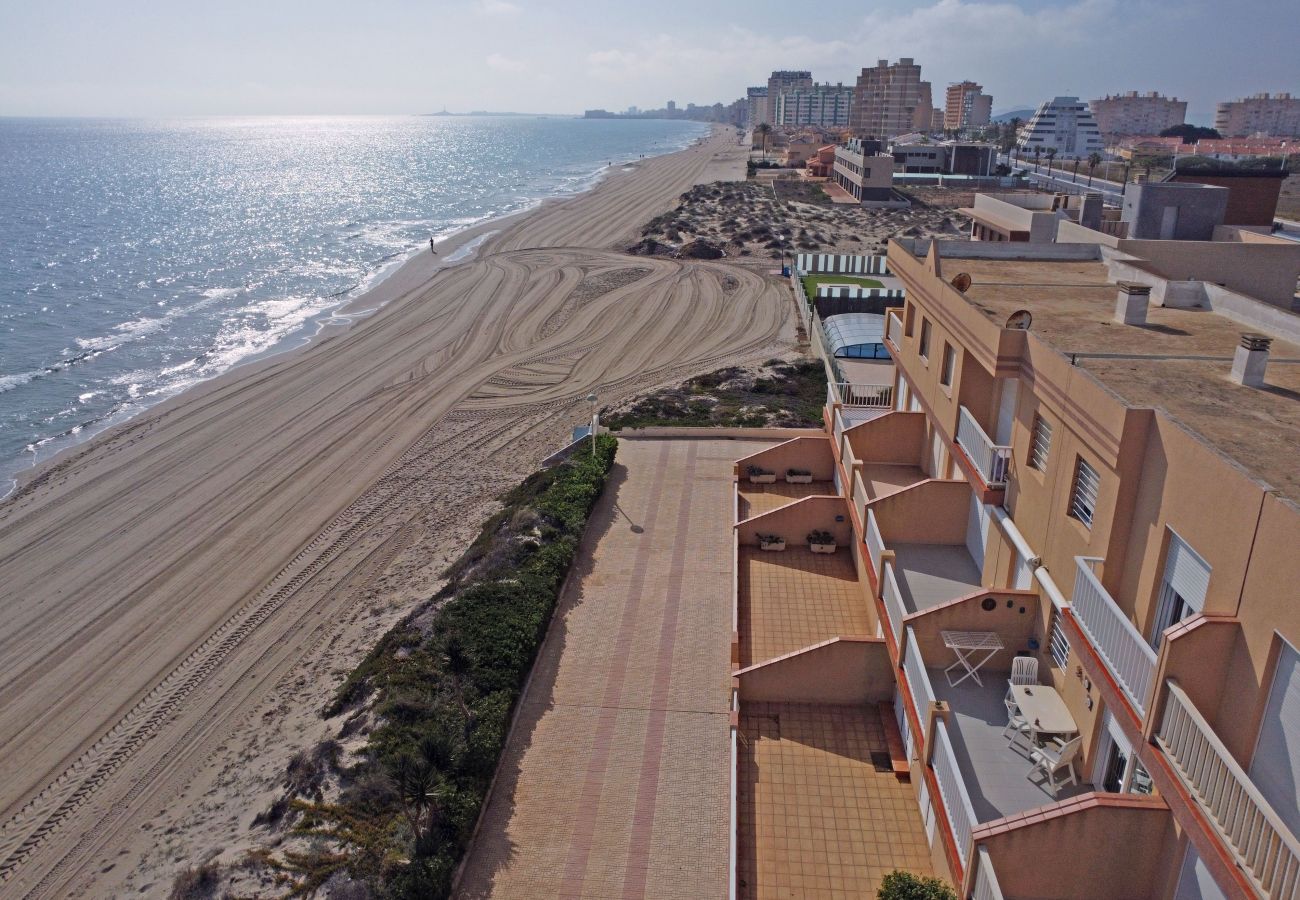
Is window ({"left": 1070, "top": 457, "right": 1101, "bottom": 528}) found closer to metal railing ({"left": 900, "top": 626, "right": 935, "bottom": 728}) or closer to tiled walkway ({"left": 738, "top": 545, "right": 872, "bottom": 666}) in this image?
metal railing ({"left": 900, "top": 626, "right": 935, "bottom": 728})

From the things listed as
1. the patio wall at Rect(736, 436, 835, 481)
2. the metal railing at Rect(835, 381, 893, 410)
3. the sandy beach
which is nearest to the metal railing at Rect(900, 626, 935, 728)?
the patio wall at Rect(736, 436, 835, 481)

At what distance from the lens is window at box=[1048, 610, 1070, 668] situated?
1064 cm

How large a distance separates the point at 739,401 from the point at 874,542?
16.7m

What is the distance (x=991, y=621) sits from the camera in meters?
11.6

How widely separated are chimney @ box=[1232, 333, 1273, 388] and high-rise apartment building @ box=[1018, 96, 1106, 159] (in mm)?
190263

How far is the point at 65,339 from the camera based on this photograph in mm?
46094

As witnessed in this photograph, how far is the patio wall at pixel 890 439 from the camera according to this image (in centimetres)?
1780

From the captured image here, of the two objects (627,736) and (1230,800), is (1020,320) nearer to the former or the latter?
(1230,800)

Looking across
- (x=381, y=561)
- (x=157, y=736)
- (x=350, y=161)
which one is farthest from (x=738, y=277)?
(x=350, y=161)

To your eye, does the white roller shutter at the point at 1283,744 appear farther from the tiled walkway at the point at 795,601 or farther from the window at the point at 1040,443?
the tiled walkway at the point at 795,601

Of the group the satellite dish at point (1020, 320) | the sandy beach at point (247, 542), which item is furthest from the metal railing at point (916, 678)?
the sandy beach at point (247, 542)

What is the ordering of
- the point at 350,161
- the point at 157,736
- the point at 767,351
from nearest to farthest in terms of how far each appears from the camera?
1. the point at 157,736
2. the point at 767,351
3. the point at 350,161

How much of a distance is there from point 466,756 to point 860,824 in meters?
5.71

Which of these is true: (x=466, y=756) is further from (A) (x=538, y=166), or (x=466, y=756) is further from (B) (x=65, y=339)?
(A) (x=538, y=166)
